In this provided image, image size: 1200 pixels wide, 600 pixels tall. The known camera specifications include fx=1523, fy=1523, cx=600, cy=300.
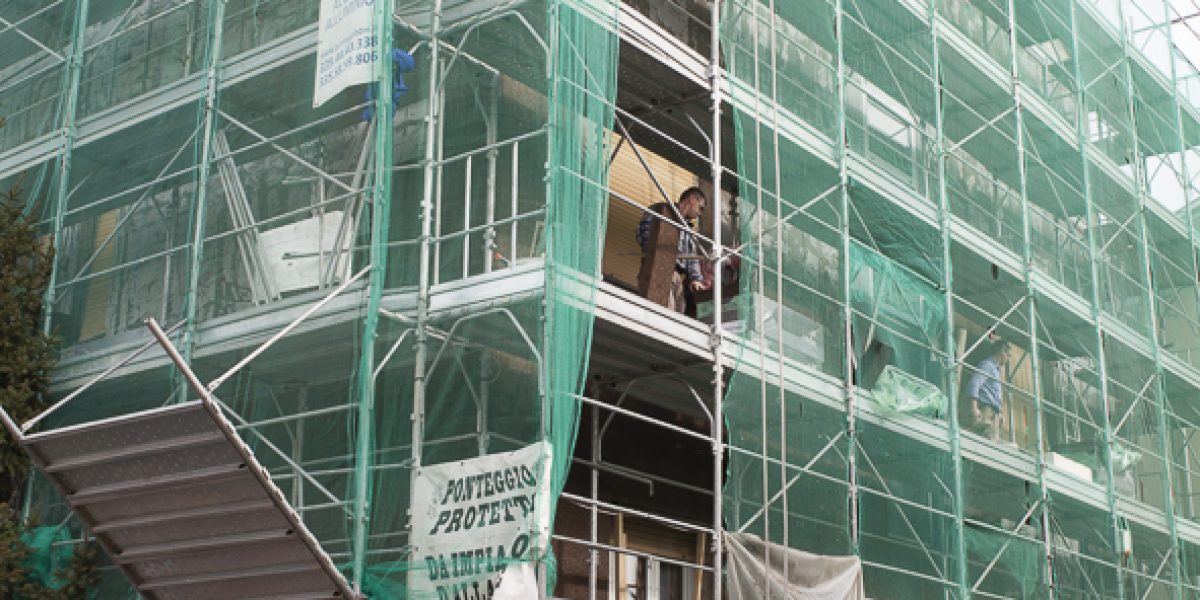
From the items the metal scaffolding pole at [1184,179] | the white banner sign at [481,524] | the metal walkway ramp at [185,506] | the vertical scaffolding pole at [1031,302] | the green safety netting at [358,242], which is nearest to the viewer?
the metal walkway ramp at [185,506]

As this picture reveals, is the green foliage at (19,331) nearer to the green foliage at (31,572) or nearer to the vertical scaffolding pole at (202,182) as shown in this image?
the green foliage at (31,572)

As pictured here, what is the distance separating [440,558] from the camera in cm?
1073

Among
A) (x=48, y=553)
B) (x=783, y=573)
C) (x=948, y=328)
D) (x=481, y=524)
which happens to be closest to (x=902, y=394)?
(x=948, y=328)

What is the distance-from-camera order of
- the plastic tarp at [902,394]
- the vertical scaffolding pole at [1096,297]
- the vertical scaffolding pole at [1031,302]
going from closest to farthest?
1. the plastic tarp at [902,394]
2. the vertical scaffolding pole at [1031,302]
3. the vertical scaffolding pole at [1096,297]

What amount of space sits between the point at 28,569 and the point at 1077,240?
1330 centimetres

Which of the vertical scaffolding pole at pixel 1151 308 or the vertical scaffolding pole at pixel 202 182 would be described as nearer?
the vertical scaffolding pole at pixel 202 182

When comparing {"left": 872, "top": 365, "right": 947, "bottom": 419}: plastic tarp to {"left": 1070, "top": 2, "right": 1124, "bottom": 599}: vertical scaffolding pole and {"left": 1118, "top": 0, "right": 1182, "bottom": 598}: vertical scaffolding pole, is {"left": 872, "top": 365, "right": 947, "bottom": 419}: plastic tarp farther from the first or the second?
{"left": 1118, "top": 0, "right": 1182, "bottom": 598}: vertical scaffolding pole

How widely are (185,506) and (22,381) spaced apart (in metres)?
3.12

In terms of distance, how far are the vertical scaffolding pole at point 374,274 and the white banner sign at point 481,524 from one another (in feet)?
1.25

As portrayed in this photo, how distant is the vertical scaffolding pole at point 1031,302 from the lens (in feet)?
54.1

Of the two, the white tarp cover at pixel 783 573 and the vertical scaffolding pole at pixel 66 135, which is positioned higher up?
the vertical scaffolding pole at pixel 66 135

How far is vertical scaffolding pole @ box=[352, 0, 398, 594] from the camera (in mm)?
10891

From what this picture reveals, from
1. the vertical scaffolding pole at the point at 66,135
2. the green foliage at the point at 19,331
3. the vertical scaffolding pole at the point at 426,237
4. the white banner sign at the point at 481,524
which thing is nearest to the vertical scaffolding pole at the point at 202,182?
the green foliage at the point at 19,331

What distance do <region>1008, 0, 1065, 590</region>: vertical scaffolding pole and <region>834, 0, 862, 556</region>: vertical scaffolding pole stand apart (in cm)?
322
